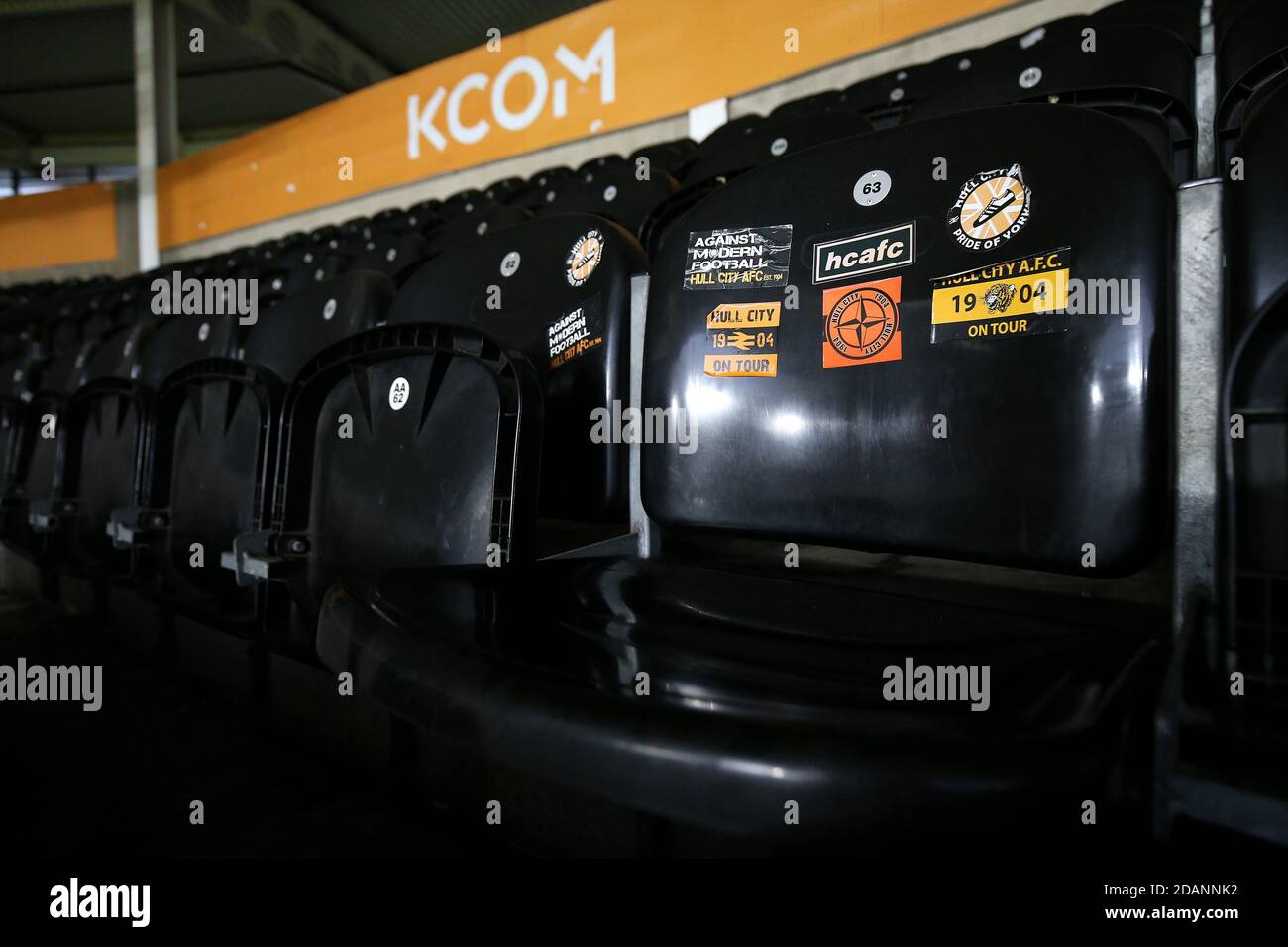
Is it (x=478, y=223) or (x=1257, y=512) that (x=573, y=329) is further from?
(x=478, y=223)

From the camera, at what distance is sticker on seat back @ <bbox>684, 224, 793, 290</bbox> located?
2.62 ft

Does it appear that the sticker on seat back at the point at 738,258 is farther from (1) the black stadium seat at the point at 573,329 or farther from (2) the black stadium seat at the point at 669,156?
(2) the black stadium seat at the point at 669,156

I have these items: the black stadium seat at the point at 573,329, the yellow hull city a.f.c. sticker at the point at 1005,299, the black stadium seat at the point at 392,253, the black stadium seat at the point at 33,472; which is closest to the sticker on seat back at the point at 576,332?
the black stadium seat at the point at 573,329

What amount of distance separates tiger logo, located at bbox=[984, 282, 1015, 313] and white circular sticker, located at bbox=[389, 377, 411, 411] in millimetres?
687

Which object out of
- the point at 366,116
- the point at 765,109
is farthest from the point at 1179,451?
the point at 366,116

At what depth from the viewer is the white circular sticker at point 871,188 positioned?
0.74 meters

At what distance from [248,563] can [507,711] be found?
0.75 meters

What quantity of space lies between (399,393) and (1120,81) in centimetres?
157

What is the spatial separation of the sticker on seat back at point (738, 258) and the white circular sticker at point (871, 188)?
0.08 metres

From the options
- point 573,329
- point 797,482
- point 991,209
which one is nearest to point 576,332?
point 573,329

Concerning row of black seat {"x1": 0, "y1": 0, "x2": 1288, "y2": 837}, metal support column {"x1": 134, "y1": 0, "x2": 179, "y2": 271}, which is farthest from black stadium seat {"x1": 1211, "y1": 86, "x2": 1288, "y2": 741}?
metal support column {"x1": 134, "y1": 0, "x2": 179, "y2": 271}

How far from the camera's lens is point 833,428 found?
2.41 ft

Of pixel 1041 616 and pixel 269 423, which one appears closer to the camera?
pixel 1041 616
